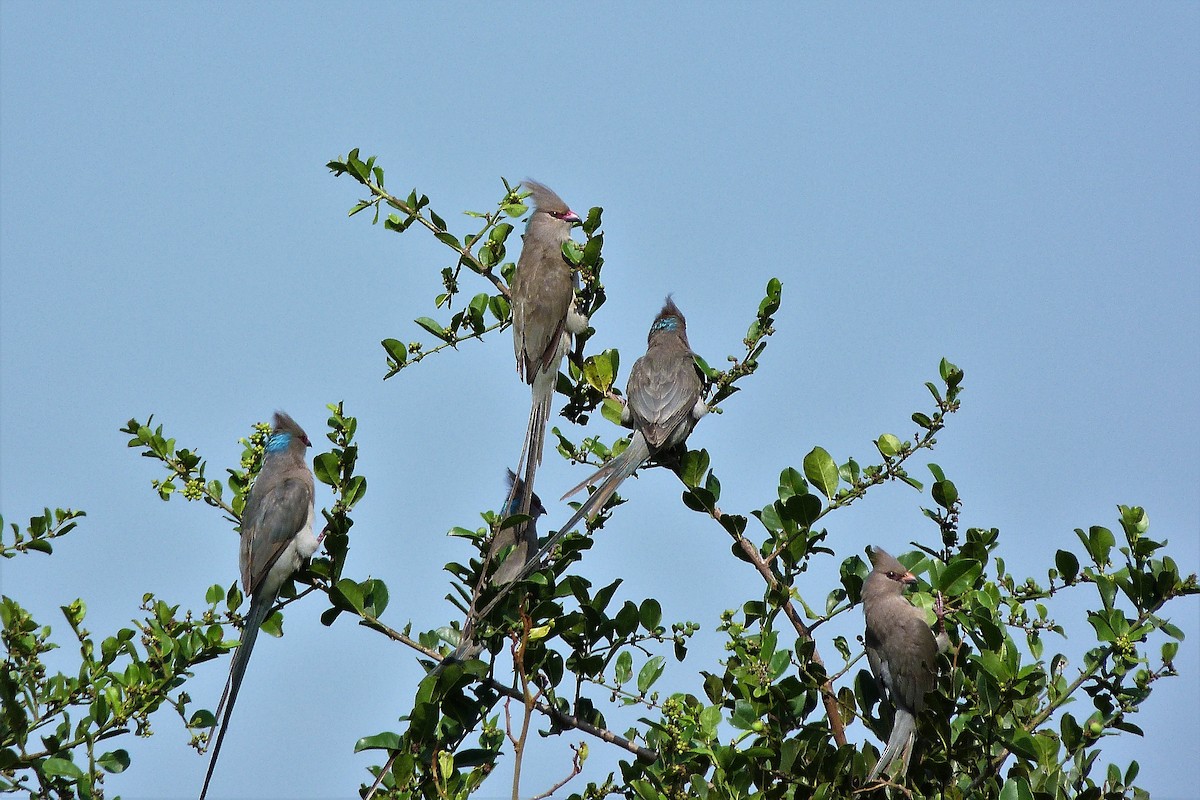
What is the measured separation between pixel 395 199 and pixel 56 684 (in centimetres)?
230

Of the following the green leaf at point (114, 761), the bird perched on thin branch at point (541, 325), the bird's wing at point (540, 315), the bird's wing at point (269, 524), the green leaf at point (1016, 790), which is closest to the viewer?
the green leaf at point (1016, 790)

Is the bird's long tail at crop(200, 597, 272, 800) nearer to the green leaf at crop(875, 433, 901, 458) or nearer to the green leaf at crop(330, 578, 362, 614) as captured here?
the green leaf at crop(330, 578, 362, 614)

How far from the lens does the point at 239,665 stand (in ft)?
15.2

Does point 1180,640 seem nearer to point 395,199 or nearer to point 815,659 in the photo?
point 815,659

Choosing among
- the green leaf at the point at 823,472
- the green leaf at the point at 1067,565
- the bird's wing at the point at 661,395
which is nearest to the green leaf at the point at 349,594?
the bird's wing at the point at 661,395

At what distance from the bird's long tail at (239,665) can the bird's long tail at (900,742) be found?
252 centimetres

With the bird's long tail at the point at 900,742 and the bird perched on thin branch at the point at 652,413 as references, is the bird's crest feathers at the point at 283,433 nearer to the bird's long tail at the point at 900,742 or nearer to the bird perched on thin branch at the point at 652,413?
the bird perched on thin branch at the point at 652,413

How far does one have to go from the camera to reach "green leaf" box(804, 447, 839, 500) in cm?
411

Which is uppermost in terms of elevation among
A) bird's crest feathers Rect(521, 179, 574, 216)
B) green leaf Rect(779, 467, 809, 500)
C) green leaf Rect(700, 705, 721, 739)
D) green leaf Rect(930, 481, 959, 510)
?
bird's crest feathers Rect(521, 179, 574, 216)

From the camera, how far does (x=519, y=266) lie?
5.96 m

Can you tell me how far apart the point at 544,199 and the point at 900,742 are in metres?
3.80

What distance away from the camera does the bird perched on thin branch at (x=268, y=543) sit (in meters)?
4.65

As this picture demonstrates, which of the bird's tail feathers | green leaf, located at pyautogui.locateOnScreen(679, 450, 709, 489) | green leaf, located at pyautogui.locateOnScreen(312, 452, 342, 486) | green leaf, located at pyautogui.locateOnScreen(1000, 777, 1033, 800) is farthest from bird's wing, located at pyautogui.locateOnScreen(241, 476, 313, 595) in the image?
green leaf, located at pyautogui.locateOnScreen(1000, 777, 1033, 800)

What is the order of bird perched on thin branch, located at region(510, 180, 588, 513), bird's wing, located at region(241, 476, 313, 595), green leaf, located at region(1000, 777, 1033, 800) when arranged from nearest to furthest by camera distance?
green leaf, located at region(1000, 777, 1033, 800) → bird's wing, located at region(241, 476, 313, 595) → bird perched on thin branch, located at region(510, 180, 588, 513)
